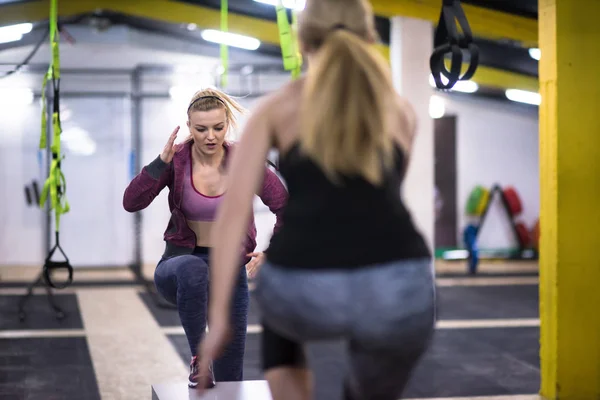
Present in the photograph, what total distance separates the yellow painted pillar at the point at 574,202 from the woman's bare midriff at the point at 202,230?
6.16ft

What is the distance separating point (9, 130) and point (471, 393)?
25.0 ft

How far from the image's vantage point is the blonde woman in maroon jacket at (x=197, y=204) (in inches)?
114

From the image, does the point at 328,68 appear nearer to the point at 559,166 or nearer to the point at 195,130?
the point at 195,130

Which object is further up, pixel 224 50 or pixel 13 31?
pixel 13 31

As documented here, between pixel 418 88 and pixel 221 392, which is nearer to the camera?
pixel 221 392

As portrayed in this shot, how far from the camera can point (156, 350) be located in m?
5.38

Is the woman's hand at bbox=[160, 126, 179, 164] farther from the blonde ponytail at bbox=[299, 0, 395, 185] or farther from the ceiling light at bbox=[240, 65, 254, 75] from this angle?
the ceiling light at bbox=[240, 65, 254, 75]

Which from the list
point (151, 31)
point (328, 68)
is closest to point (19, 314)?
point (151, 31)

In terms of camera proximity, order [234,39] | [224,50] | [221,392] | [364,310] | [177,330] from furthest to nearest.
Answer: [234,39], [177,330], [224,50], [221,392], [364,310]

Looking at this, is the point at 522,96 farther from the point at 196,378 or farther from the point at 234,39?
the point at 196,378

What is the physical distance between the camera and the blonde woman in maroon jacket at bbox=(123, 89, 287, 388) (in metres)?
2.88

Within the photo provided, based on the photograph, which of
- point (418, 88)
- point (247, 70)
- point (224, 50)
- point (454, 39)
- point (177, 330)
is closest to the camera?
point (454, 39)

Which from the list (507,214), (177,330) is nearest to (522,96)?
(507,214)

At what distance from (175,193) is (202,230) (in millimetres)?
164
